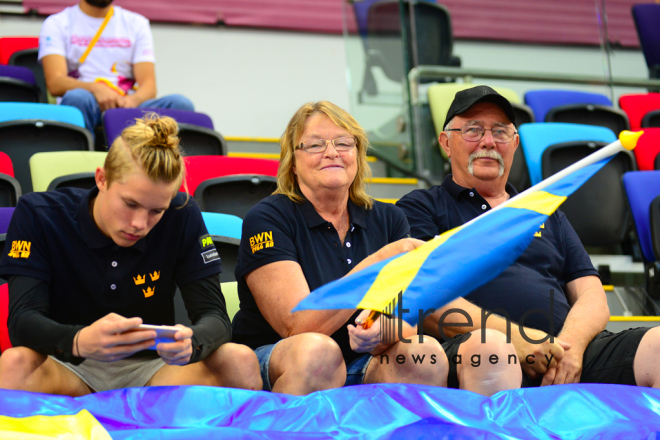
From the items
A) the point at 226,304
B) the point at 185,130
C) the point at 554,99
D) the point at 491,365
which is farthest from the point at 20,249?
the point at 554,99

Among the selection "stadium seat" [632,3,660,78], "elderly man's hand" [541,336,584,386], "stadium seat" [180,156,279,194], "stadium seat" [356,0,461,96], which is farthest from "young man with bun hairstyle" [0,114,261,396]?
"stadium seat" [632,3,660,78]

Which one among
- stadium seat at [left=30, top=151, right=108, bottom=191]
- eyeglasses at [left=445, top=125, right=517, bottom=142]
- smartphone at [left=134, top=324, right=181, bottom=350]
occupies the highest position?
eyeglasses at [left=445, top=125, right=517, bottom=142]

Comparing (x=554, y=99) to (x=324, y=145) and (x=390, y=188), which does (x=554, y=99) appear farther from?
(x=324, y=145)

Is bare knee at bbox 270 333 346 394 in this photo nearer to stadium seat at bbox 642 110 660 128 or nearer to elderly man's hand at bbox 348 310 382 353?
elderly man's hand at bbox 348 310 382 353

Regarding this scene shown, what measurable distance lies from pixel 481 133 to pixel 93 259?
1262mm

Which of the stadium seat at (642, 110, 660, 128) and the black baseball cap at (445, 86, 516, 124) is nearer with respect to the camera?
the black baseball cap at (445, 86, 516, 124)

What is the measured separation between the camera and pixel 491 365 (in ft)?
5.39

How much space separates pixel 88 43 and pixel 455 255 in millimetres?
2999

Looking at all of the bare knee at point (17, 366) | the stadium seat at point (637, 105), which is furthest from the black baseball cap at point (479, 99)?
the stadium seat at point (637, 105)

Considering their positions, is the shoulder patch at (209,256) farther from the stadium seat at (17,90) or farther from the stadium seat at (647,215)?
the stadium seat at (17,90)

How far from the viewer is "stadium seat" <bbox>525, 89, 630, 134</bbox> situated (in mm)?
4305

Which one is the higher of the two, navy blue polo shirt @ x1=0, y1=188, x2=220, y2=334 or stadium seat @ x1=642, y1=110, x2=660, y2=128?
stadium seat @ x1=642, y1=110, x2=660, y2=128

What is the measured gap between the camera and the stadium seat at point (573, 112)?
4.30 metres

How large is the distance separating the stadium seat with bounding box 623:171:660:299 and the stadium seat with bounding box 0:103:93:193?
238 cm
